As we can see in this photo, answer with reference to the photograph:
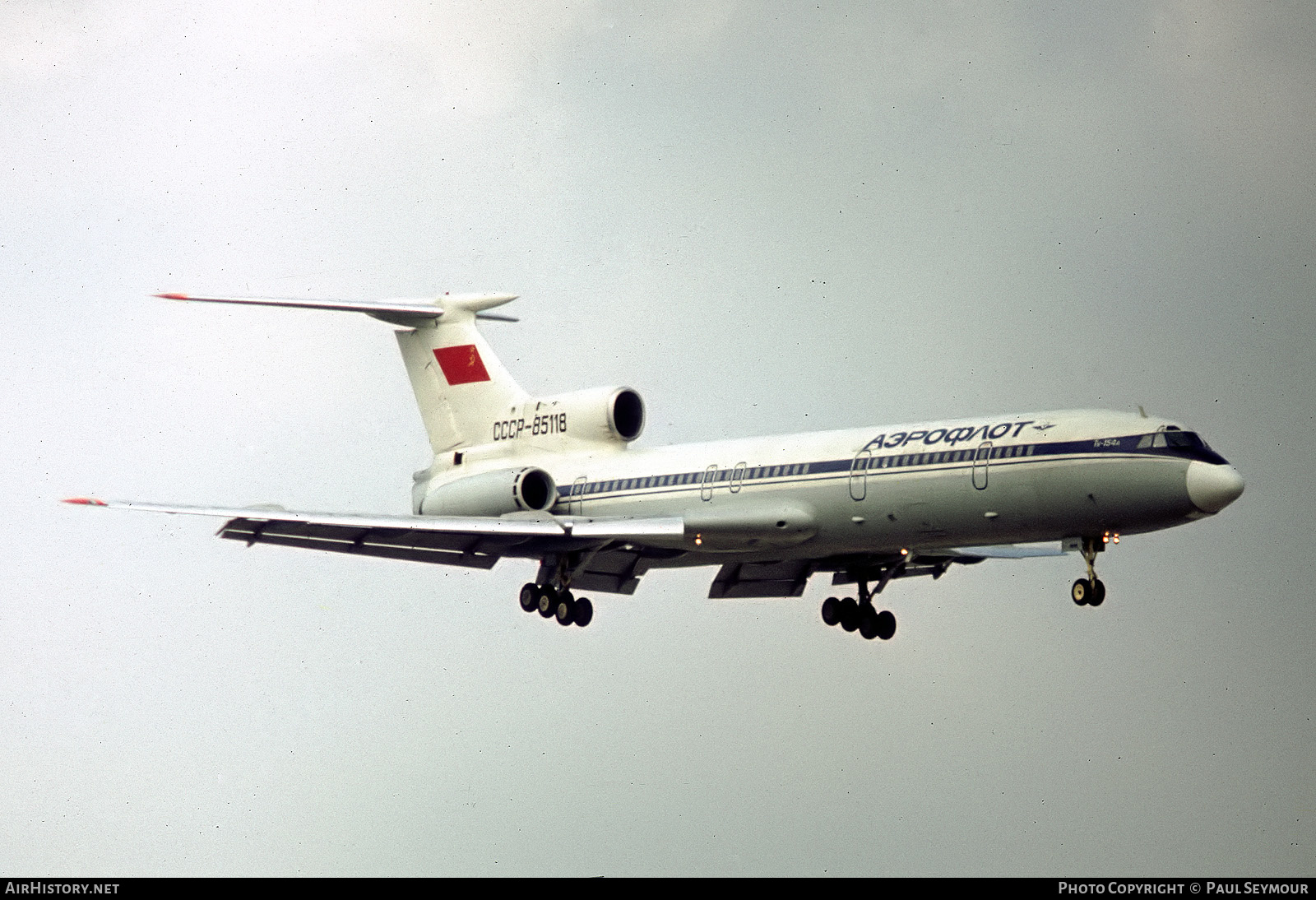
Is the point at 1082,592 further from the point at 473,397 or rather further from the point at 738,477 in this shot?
the point at 473,397

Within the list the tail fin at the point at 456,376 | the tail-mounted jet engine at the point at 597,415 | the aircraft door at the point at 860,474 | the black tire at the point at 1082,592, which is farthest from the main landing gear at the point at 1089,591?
the tail fin at the point at 456,376

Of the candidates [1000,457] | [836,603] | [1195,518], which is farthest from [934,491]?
[836,603]

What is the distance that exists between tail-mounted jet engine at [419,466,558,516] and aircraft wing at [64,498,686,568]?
265mm

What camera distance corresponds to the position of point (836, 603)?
3759 cm

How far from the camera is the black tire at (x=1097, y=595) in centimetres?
2997

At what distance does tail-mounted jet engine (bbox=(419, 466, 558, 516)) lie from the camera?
3584 centimetres

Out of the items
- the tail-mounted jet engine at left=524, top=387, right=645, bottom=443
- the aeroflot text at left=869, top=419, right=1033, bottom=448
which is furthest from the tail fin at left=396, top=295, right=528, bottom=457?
the aeroflot text at left=869, top=419, right=1033, bottom=448

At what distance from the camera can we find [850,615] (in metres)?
37.4

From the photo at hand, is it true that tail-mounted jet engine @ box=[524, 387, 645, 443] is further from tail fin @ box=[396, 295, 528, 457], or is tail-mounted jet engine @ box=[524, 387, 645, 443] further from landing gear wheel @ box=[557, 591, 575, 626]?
landing gear wheel @ box=[557, 591, 575, 626]

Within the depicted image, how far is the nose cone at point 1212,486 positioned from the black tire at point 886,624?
930 cm

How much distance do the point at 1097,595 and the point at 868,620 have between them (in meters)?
7.84

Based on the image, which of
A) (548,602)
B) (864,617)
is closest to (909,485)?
(864,617)
